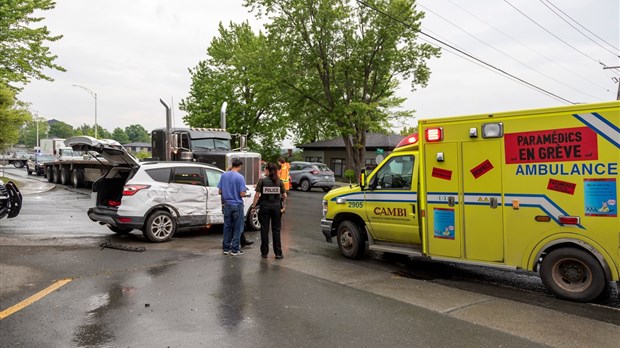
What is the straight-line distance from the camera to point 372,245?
8117mm

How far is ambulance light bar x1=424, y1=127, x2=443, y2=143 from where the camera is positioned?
6.98m

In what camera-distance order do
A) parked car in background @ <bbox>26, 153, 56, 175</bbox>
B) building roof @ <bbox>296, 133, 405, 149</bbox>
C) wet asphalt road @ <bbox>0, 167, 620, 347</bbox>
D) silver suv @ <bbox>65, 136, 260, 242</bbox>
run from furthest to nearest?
1. building roof @ <bbox>296, 133, 405, 149</bbox>
2. parked car in background @ <bbox>26, 153, 56, 175</bbox>
3. silver suv @ <bbox>65, 136, 260, 242</bbox>
4. wet asphalt road @ <bbox>0, 167, 620, 347</bbox>

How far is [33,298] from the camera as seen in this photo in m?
5.73

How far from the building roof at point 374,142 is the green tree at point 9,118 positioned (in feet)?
85.9

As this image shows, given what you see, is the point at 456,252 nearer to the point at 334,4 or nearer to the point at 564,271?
the point at 564,271

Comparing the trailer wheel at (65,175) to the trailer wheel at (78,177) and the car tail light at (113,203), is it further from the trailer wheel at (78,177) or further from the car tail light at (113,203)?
the car tail light at (113,203)

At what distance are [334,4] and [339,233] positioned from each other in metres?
24.8

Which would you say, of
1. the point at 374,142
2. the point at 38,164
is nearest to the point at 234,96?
the point at 374,142

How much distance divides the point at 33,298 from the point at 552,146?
6817 millimetres

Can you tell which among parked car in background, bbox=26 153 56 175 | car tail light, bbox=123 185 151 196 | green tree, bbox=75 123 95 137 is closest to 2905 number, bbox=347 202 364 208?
car tail light, bbox=123 185 151 196

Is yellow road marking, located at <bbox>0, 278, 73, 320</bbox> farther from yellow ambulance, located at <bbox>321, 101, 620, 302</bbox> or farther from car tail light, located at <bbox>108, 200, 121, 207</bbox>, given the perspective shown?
yellow ambulance, located at <bbox>321, 101, 620, 302</bbox>

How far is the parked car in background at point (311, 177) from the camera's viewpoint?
83.6 ft

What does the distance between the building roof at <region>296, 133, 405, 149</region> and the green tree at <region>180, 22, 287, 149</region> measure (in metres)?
3.93

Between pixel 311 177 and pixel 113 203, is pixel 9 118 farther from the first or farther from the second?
pixel 113 203
